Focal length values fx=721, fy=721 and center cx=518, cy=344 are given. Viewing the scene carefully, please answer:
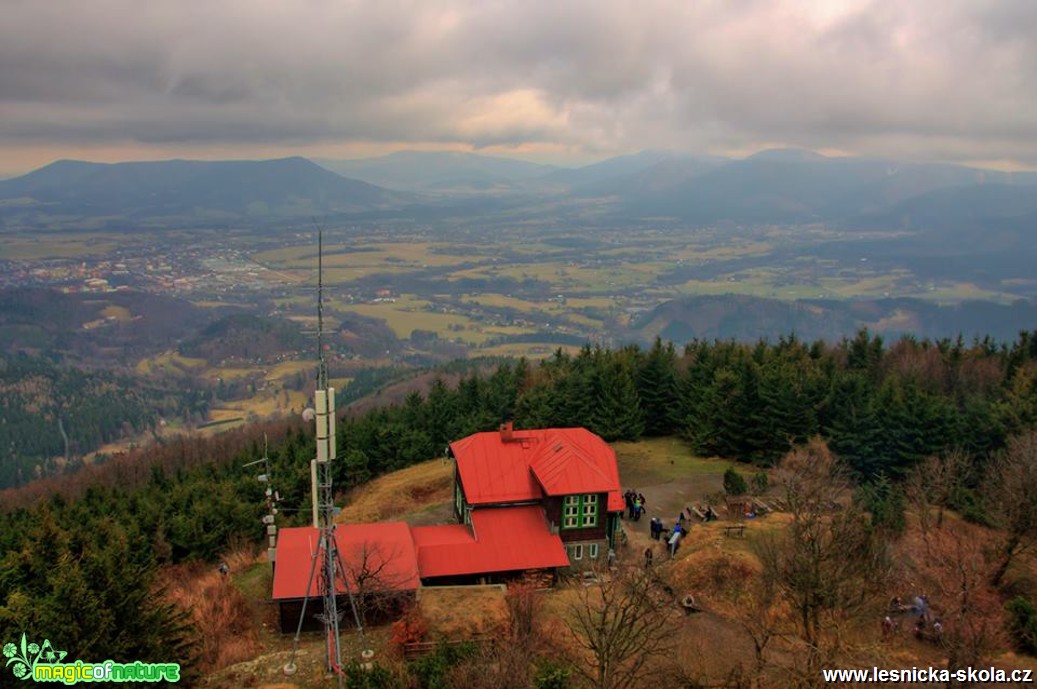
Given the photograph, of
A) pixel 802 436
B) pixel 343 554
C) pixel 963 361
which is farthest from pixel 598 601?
pixel 963 361

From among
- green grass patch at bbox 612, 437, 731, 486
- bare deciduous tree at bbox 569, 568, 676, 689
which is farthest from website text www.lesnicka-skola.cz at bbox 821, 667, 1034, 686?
green grass patch at bbox 612, 437, 731, 486

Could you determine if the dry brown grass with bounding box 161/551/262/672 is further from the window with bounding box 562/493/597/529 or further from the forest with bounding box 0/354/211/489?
the forest with bounding box 0/354/211/489

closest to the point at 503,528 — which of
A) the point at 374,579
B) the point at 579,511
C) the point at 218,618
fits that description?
the point at 579,511

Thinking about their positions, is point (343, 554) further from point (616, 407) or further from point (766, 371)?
point (766, 371)

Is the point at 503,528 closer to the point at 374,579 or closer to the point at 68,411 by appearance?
the point at 374,579

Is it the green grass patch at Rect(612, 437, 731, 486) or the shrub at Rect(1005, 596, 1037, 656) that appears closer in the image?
the shrub at Rect(1005, 596, 1037, 656)

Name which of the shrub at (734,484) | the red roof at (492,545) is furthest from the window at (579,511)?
the shrub at (734,484)

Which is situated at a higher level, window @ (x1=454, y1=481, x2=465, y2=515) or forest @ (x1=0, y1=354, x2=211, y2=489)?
window @ (x1=454, y1=481, x2=465, y2=515)
